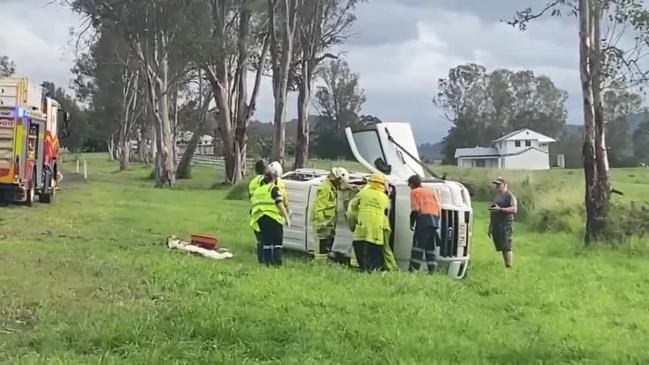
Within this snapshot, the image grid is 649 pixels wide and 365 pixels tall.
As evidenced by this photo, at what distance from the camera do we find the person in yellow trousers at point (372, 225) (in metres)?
13.4

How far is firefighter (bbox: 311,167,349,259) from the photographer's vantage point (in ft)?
47.7

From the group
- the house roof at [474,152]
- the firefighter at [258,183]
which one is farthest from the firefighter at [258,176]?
the house roof at [474,152]

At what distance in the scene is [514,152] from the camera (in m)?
103

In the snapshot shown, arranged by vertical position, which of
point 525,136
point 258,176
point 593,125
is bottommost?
point 258,176

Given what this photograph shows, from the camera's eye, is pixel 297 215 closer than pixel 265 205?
No

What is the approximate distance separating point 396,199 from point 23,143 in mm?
12322

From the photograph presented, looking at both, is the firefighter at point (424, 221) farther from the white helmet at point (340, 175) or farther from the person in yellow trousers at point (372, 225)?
the white helmet at point (340, 175)

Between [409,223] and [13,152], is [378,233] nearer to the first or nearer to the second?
[409,223]

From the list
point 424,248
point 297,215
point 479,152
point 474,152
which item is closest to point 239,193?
point 297,215

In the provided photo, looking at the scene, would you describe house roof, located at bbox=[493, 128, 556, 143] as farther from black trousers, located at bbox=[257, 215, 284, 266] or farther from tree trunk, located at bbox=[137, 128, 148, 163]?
black trousers, located at bbox=[257, 215, 284, 266]

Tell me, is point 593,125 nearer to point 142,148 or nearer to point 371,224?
point 371,224

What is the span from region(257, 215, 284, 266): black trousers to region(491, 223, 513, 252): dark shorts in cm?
431

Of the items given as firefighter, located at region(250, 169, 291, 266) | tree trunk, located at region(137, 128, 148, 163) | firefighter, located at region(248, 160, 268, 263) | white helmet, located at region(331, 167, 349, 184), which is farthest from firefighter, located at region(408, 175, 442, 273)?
tree trunk, located at region(137, 128, 148, 163)

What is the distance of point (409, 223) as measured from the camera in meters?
14.1
